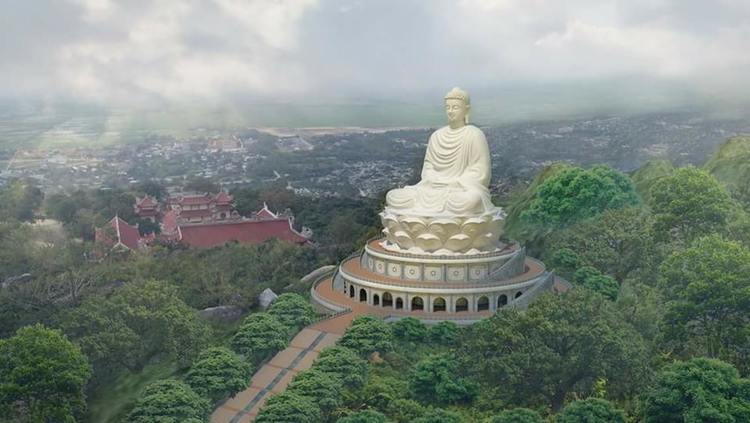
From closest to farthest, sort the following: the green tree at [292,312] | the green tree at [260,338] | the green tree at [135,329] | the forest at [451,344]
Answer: the forest at [451,344]
the green tree at [135,329]
the green tree at [260,338]
the green tree at [292,312]

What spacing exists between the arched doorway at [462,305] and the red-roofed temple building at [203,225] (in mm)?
10873

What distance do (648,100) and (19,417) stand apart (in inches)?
1278

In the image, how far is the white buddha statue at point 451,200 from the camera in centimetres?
2228

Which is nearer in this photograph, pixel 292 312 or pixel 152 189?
pixel 292 312

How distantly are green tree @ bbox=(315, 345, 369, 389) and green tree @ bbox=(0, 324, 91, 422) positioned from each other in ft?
15.8

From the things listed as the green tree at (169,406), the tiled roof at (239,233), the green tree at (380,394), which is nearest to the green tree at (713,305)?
the green tree at (380,394)

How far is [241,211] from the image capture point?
37.2 meters

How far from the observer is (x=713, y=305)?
1588cm

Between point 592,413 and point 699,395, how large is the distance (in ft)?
5.73

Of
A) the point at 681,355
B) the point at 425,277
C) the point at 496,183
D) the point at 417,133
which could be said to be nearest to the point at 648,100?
the point at 496,183

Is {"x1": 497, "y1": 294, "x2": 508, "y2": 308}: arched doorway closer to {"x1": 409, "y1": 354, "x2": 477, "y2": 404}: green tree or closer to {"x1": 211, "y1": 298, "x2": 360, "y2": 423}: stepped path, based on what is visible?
{"x1": 211, "y1": 298, "x2": 360, "y2": 423}: stepped path

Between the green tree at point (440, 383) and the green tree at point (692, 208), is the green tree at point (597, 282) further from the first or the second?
the green tree at point (440, 383)

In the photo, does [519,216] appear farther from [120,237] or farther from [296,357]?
[120,237]

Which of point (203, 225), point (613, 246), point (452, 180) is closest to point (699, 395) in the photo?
point (613, 246)
